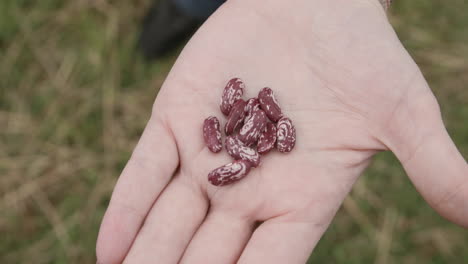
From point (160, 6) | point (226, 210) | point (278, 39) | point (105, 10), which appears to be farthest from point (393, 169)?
point (105, 10)

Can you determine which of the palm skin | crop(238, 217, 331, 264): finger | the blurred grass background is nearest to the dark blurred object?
the blurred grass background

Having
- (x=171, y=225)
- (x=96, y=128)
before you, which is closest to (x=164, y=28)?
(x=96, y=128)

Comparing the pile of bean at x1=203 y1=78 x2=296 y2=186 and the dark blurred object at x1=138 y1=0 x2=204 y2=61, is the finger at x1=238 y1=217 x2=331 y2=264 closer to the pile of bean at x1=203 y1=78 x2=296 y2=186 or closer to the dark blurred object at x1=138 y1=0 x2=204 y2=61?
the pile of bean at x1=203 y1=78 x2=296 y2=186

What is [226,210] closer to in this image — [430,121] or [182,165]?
[182,165]

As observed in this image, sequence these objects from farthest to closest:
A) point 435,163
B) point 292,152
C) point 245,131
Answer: point 245,131, point 292,152, point 435,163

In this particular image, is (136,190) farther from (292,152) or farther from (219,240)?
(292,152)

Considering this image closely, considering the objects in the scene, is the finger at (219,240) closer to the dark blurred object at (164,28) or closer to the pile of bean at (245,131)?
the pile of bean at (245,131)
